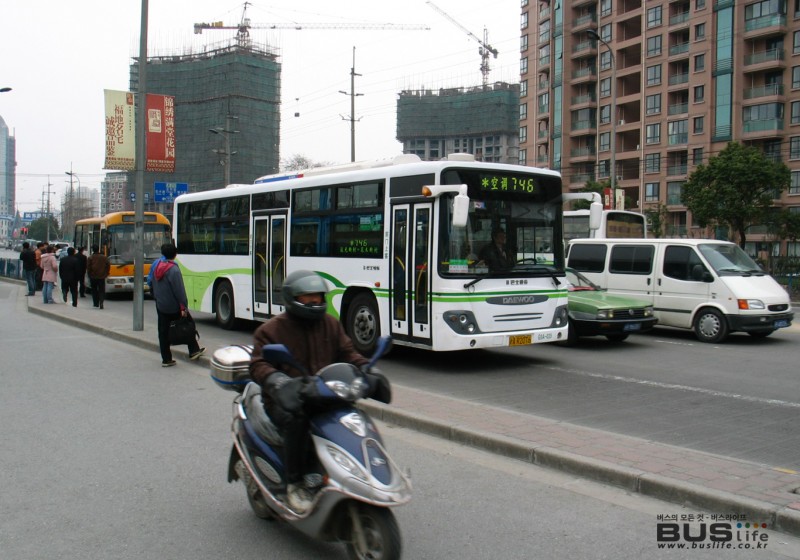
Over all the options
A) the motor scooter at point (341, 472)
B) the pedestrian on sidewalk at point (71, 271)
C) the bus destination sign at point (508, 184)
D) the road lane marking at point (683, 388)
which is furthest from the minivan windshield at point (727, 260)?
the pedestrian on sidewalk at point (71, 271)

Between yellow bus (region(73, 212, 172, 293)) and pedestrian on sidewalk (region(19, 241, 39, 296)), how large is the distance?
2.15 metres

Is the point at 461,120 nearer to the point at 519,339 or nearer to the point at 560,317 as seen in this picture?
the point at 560,317

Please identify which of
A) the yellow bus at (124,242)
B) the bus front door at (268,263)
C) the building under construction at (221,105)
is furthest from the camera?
the building under construction at (221,105)

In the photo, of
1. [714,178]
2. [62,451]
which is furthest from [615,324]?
[714,178]

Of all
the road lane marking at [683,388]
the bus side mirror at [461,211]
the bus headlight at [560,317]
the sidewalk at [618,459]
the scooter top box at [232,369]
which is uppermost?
the bus side mirror at [461,211]

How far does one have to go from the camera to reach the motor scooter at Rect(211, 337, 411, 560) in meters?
3.68

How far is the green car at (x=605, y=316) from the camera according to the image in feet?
42.7

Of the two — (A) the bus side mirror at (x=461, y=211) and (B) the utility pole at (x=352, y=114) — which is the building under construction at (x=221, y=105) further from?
(A) the bus side mirror at (x=461, y=211)

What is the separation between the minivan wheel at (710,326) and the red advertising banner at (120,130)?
11.9 m

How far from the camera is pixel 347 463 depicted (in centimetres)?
376

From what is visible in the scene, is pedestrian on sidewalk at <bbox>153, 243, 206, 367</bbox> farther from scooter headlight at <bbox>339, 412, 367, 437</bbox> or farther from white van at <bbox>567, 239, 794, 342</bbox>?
white van at <bbox>567, 239, 794, 342</bbox>

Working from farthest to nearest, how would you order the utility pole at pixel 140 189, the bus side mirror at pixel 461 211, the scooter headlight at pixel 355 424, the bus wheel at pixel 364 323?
the utility pole at pixel 140 189 → the bus wheel at pixel 364 323 → the bus side mirror at pixel 461 211 → the scooter headlight at pixel 355 424

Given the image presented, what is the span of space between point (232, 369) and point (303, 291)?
35.5 inches

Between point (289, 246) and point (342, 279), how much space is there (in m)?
2.04
